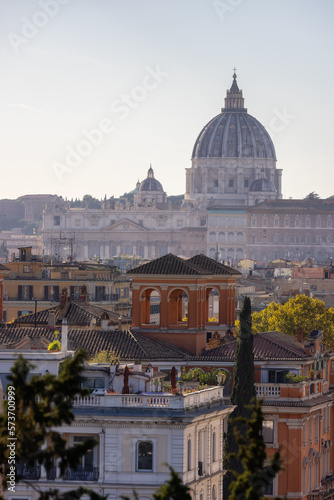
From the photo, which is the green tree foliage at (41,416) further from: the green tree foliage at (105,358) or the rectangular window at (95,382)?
the green tree foliage at (105,358)

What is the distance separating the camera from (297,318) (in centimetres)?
6150

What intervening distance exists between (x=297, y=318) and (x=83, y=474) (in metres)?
34.1

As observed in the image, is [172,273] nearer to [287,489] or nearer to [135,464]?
[287,489]

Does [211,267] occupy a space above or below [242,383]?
above

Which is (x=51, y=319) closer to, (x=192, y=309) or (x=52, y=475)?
(x=192, y=309)

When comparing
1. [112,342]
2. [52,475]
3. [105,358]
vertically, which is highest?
[112,342]

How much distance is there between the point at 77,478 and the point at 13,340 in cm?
955

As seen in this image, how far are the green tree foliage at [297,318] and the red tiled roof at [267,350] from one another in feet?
55.6

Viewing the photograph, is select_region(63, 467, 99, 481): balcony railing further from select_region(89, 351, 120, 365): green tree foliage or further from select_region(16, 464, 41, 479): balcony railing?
select_region(89, 351, 120, 365): green tree foliage

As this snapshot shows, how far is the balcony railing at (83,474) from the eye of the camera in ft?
91.0

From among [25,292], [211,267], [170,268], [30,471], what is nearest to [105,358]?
[170,268]

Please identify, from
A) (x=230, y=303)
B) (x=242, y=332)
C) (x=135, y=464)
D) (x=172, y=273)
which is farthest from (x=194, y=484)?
(x=230, y=303)

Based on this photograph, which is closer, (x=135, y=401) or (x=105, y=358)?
(x=135, y=401)

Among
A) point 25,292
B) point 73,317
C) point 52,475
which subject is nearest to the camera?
point 52,475
